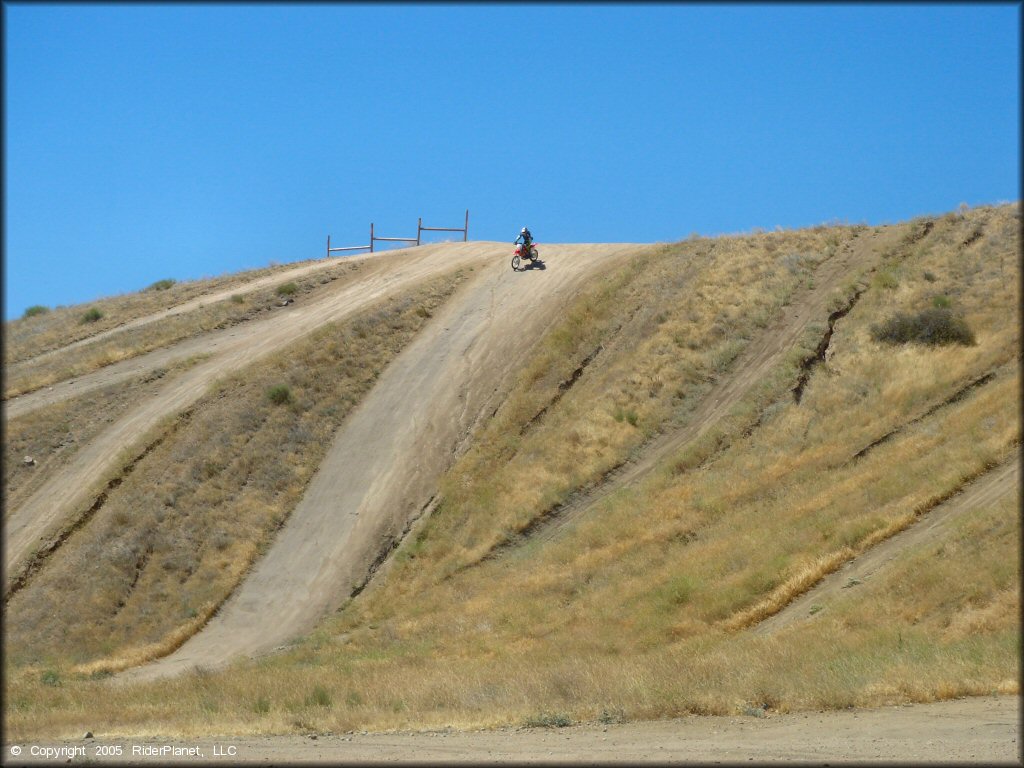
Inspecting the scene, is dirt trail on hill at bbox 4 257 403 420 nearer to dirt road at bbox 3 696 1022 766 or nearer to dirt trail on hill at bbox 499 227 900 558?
dirt trail on hill at bbox 499 227 900 558

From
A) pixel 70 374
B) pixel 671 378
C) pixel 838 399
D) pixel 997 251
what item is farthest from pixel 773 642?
pixel 70 374

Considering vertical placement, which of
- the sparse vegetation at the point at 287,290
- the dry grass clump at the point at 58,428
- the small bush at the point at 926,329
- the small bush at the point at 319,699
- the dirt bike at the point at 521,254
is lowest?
the small bush at the point at 319,699

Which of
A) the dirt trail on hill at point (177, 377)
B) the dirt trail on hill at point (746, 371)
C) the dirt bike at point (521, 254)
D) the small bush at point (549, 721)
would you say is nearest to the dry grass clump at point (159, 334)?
the dirt trail on hill at point (177, 377)

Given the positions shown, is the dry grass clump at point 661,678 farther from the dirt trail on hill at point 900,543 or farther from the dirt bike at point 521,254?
the dirt bike at point 521,254

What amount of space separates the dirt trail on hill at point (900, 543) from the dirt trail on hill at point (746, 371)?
28.5 ft

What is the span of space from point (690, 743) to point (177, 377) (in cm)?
3252

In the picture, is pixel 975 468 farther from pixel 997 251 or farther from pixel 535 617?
pixel 997 251

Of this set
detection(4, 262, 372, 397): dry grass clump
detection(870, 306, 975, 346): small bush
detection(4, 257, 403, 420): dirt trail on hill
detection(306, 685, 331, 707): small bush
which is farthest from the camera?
detection(4, 262, 372, 397): dry grass clump

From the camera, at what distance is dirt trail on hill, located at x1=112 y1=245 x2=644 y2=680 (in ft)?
90.4

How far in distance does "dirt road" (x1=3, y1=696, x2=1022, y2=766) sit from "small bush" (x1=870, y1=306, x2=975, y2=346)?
1795 cm

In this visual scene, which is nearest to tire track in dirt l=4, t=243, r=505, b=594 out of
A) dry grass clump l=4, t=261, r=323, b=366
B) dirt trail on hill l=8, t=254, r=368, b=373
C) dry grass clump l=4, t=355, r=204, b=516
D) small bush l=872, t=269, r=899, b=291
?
dry grass clump l=4, t=355, r=204, b=516

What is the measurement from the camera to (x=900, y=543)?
2145 centimetres

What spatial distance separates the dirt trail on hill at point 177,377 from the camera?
32250 mm

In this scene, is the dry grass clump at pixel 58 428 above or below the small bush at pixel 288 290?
below
